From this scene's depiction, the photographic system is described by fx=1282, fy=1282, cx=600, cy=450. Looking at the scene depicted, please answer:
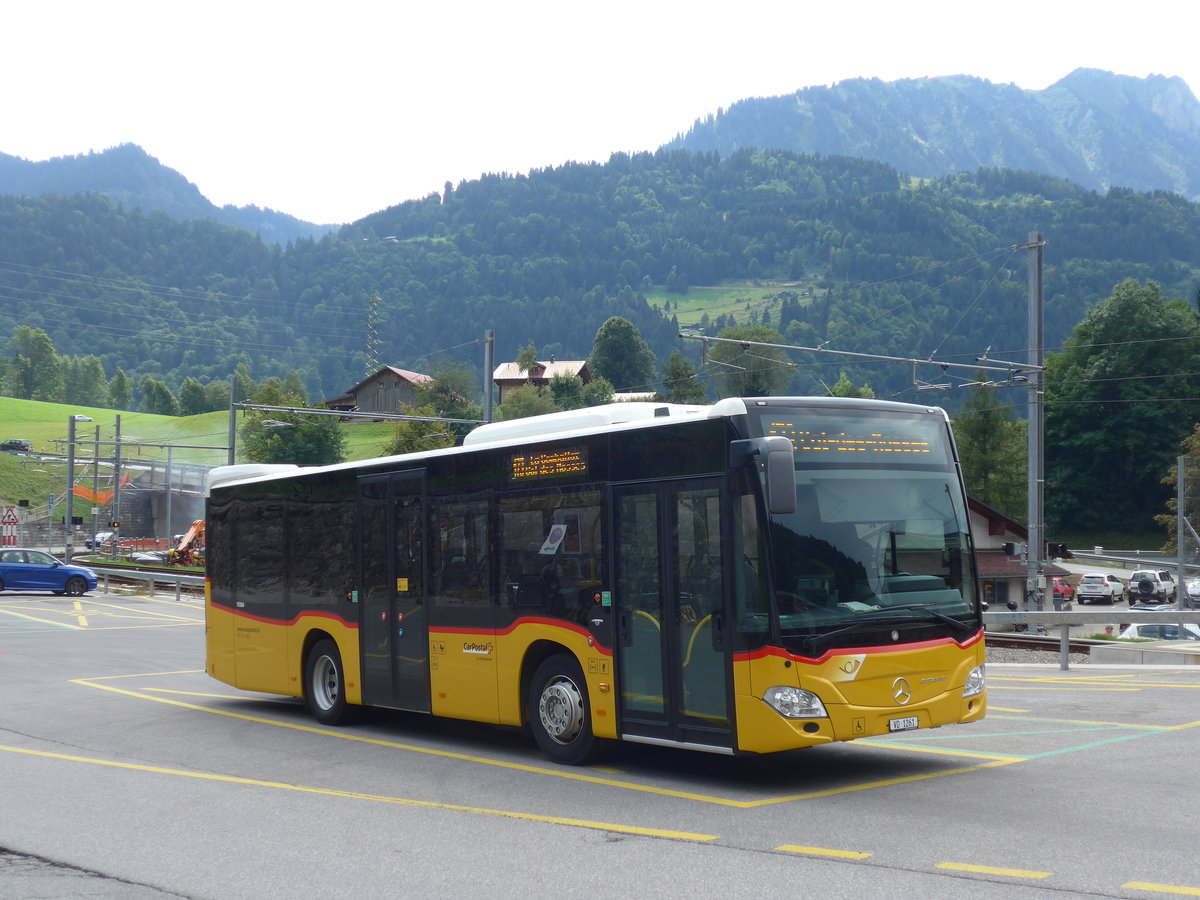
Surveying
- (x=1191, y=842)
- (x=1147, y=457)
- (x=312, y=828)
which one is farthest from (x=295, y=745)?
(x=1147, y=457)

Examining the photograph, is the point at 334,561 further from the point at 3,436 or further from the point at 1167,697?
the point at 3,436

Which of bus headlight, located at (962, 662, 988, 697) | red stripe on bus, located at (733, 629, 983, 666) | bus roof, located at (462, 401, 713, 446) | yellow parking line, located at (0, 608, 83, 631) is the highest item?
bus roof, located at (462, 401, 713, 446)

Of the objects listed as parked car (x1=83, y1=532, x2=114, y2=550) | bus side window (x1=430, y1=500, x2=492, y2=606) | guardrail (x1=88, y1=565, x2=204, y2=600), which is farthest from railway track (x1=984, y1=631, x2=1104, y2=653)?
parked car (x1=83, y1=532, x2=114, y2=550)

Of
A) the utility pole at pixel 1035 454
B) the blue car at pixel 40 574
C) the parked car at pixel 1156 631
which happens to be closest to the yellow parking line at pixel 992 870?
the utility pole at pixel 1035 454

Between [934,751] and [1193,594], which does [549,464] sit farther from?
[1193,594]

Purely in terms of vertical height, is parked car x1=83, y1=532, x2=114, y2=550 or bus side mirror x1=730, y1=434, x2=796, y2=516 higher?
parked car x1=83, y1=532, x2=114, y2=550

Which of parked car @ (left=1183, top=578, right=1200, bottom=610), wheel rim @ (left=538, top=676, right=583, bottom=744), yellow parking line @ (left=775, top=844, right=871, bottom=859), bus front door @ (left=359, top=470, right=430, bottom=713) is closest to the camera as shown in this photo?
yellow parking line @ (left=775, top=844, right=871, bottom=859)

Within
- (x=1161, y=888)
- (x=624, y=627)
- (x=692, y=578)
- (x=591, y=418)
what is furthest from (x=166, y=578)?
(x=1161, y=888)

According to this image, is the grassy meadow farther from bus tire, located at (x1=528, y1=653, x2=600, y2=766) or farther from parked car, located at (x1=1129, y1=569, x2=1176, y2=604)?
bus tire, located at (x1=528, y1=653, x2=600, y2=766)

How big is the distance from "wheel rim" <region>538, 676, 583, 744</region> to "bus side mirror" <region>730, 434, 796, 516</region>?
266cm

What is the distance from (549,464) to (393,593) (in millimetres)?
2795

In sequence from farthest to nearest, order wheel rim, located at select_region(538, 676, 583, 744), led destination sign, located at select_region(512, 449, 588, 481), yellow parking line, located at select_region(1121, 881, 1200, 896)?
led destination sign, located at select_region(512, 449, 588, 481) → wheel rim, located at select_region(538, 676, 583, 744) → yellow parking line, located at select_region(1121, 881, 1200, 896)

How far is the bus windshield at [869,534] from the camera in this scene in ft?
30.4

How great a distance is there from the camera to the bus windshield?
364 inches
